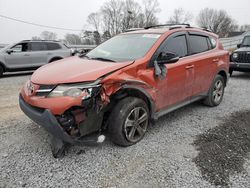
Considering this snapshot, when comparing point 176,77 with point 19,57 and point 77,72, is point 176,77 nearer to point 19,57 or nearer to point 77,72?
point 77,72

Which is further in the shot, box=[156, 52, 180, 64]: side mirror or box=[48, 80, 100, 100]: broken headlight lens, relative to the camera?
box=[156, 52, 180, 64]: side mirror

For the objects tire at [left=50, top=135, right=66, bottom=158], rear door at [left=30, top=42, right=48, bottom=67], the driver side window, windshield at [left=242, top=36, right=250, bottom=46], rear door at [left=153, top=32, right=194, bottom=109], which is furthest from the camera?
rear door at [left=30, top=42, right=48, bottom=67]

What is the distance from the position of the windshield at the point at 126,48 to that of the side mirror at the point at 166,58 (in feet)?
0.78

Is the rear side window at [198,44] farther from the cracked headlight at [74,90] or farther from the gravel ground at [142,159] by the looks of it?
the cracked headlight at [74,90]

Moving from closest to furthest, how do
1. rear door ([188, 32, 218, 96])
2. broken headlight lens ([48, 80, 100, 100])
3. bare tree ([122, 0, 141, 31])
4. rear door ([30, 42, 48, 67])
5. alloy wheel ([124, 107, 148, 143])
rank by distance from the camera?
1. broken headlight lens ([48, 80, 100, 100])
2. alloy wheel ([124, 107, 148, 143])
3. rear door ([188, 32, 218, 96])
4. rear door ([30, 42, 48, 67])
5. bare tree ([122, 0, 141, 31])

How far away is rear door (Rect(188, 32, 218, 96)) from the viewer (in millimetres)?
4184

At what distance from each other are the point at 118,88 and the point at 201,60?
222 cm

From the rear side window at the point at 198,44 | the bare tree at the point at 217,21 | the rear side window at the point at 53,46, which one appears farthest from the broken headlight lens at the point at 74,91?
the bare tree at the point at 217,21

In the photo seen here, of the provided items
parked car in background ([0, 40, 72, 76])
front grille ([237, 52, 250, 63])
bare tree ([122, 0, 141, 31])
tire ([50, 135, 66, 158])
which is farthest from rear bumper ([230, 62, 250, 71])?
bare tree ([122, 0, 141, 31])

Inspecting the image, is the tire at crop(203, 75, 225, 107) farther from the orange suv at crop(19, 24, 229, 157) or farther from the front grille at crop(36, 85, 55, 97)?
the front grille at crop(36, 85, 55, 97)

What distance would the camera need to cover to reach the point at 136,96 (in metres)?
3.22

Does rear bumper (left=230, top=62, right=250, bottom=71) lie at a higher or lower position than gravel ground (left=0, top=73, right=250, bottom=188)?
higher

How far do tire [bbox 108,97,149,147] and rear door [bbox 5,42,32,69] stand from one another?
8.23 m

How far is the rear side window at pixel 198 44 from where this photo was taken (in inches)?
166
